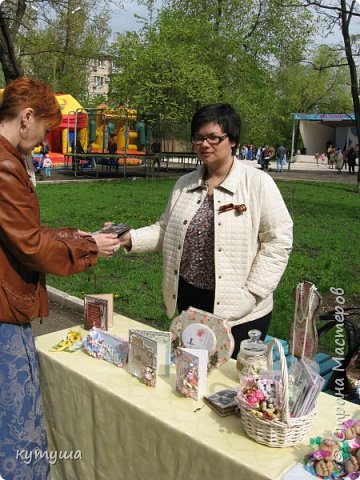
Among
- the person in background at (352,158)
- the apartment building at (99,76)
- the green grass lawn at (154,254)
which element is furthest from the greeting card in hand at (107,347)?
the person in background at (352,158)

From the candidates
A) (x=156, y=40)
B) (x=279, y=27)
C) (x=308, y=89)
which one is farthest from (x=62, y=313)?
(x=308, y=89)

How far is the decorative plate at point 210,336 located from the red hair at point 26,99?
3.54 ft

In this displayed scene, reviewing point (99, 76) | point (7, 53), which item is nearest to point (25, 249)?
point (7, 53)

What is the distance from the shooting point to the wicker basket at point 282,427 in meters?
1.67

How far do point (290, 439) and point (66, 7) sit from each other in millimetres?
10551

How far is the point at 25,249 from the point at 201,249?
98 centimetres

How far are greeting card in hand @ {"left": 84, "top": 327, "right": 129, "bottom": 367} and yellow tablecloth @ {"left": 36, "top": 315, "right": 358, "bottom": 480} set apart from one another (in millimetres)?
37

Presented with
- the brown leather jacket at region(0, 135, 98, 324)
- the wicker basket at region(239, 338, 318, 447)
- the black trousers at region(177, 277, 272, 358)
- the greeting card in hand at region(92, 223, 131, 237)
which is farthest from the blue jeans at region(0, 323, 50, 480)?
the wicker basket at region(239, 338, 318, 447)

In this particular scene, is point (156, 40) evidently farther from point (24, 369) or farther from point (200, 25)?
point (24, 369)

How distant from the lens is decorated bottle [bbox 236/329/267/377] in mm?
2066

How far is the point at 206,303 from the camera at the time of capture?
2689 millimetres

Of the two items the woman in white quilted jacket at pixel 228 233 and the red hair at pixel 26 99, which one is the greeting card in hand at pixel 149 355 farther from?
the red hair at pixel 26 99

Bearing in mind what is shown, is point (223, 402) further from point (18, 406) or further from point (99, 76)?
point (99, 76)

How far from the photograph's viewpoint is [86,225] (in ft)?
30.5
